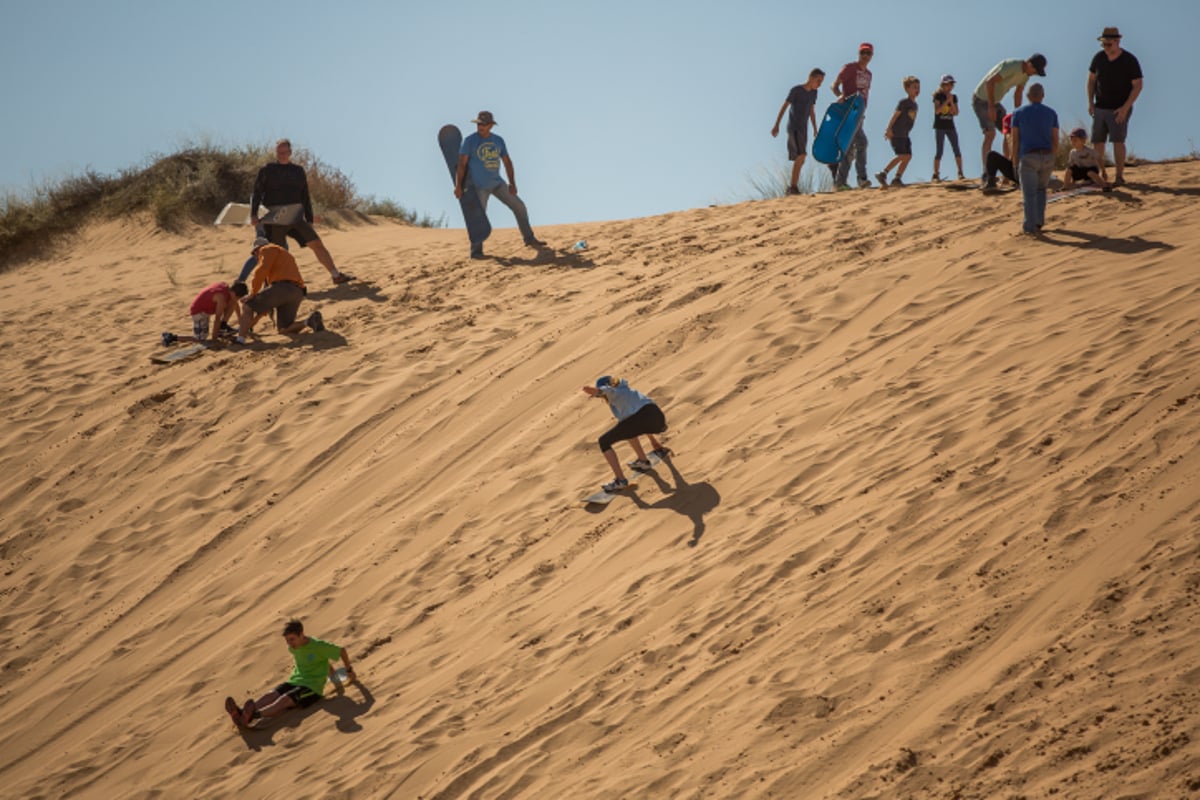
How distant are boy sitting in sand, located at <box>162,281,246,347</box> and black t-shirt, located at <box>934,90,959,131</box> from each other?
846cm

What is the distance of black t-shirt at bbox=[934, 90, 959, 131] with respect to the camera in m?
13.8

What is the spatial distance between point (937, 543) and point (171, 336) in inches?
365

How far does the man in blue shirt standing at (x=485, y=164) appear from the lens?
526 inches

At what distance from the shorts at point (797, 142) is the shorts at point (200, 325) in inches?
293

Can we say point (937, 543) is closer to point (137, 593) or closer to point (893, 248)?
point (893, 248)

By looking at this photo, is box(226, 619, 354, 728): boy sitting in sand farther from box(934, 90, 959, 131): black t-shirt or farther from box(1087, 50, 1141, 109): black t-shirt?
box(934, 90, 959, 131): black t-shirt

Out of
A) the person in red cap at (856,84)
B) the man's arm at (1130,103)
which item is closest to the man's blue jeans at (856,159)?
the person in red cap at (856,84)

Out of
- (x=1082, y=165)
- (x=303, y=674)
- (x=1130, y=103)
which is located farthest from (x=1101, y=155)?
(x=303, y=674)

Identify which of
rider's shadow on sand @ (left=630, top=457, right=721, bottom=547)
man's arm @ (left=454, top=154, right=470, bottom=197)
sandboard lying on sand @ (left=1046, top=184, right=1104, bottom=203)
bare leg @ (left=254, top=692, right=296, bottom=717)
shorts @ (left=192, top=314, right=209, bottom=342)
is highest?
man's arm @ (left=454, top=154, right=470, bottom=197)

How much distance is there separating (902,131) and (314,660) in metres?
10.1

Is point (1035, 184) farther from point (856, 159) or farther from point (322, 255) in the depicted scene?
point (322, 255)

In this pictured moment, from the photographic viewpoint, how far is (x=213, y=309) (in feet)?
40.9

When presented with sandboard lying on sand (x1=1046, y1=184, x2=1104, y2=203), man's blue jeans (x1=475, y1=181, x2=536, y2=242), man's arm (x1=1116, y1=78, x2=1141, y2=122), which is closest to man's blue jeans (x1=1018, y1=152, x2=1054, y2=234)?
sandboard lying on sand (x1=1046, y1=184, x2=1104, y2=203)

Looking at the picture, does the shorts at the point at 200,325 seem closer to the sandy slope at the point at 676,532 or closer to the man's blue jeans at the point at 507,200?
the sandy slope at the point at 676,532
